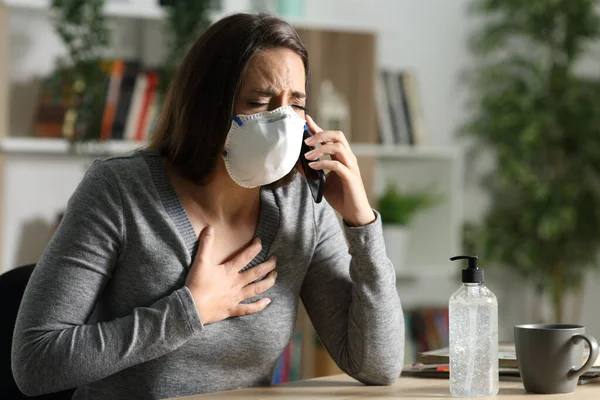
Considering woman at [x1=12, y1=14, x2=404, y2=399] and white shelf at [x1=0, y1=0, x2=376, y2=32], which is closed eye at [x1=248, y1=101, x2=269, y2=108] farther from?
white shelf at [x1=0, y1=0, x2=376, y2=32]

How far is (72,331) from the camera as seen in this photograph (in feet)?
4.41

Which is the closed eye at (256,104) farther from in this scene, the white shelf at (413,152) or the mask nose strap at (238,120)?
the white shelf at (413,152)

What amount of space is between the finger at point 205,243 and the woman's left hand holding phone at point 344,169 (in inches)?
8.1

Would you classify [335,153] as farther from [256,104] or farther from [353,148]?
[353,148]

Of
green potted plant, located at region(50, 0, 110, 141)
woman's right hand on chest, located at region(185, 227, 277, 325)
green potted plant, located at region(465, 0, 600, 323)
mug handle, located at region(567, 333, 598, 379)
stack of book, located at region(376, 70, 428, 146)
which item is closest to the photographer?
mug handle, located at region(567, 333, 598, 379)

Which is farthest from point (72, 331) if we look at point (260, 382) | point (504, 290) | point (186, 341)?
point (504, 290)

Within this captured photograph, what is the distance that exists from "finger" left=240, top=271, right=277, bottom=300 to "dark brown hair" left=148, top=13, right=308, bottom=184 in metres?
0.20

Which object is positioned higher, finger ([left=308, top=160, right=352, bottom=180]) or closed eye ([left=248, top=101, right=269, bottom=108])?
Result: closed eye ([left=248, top=101, right=269, bottom=108])

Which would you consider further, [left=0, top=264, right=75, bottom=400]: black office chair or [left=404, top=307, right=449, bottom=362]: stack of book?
[left=404, top=307, right=449, bottom=362]: stack of book

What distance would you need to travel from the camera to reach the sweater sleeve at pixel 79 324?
1.33 metres

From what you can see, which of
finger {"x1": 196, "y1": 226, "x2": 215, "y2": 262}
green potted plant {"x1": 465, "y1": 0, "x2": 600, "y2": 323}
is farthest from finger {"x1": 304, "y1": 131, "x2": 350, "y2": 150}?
green potted plant {"x1": 465, "y1": 0, "x2": 600, "y2": 323}

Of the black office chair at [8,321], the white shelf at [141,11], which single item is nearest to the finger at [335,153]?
the black office chair at [8,321]

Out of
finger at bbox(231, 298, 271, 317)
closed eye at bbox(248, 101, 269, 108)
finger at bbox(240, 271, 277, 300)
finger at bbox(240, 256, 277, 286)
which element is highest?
closed eye at bbox(248, 101, 269, 108)

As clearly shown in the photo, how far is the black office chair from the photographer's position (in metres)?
1.50
